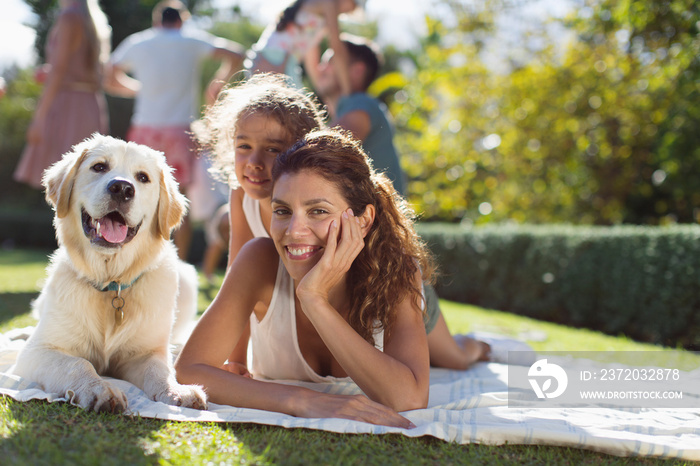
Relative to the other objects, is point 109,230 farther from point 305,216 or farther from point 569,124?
point 569,124

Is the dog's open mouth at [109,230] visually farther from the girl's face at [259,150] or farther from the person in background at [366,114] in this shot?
the person in background at [366,114]

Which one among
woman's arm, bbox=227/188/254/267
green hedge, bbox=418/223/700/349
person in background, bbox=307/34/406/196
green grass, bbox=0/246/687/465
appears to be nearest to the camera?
green grass, bbox=0/246/687/465

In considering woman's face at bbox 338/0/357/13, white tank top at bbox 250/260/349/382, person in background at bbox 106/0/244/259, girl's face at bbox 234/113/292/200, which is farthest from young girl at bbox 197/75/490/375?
person in background at bbox 106/0/244/259

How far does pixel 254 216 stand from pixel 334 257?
1.06m

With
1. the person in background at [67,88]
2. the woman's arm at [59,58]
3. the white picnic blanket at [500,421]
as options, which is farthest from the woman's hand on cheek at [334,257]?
the woman's arm at [59,58]

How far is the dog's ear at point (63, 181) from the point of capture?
9.23 feet

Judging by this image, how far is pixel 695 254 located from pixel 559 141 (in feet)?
17.4

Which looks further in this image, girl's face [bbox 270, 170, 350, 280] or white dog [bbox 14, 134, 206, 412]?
white dog [bbox 14, 134, 206, 412]

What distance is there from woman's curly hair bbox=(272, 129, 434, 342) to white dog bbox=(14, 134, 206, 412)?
30.1 inches

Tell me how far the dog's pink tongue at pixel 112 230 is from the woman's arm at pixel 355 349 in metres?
0.99

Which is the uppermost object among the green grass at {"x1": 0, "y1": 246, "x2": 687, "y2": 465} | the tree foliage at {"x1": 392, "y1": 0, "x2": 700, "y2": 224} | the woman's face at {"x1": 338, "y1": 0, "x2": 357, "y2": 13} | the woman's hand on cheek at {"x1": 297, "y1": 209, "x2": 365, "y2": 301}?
the tree foliage at {"x1": 392, "y1": 0, "x2": 700, "y2": 224}

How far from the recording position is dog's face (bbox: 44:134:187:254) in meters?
2.69

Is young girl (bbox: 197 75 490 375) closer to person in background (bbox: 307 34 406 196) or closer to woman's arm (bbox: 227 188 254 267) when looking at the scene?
woman's arm (bbox: 227 188 254 267)

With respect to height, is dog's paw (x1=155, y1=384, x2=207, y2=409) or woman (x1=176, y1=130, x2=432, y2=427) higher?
woman (x1=176, y1=130, x2=432, y2=427)
